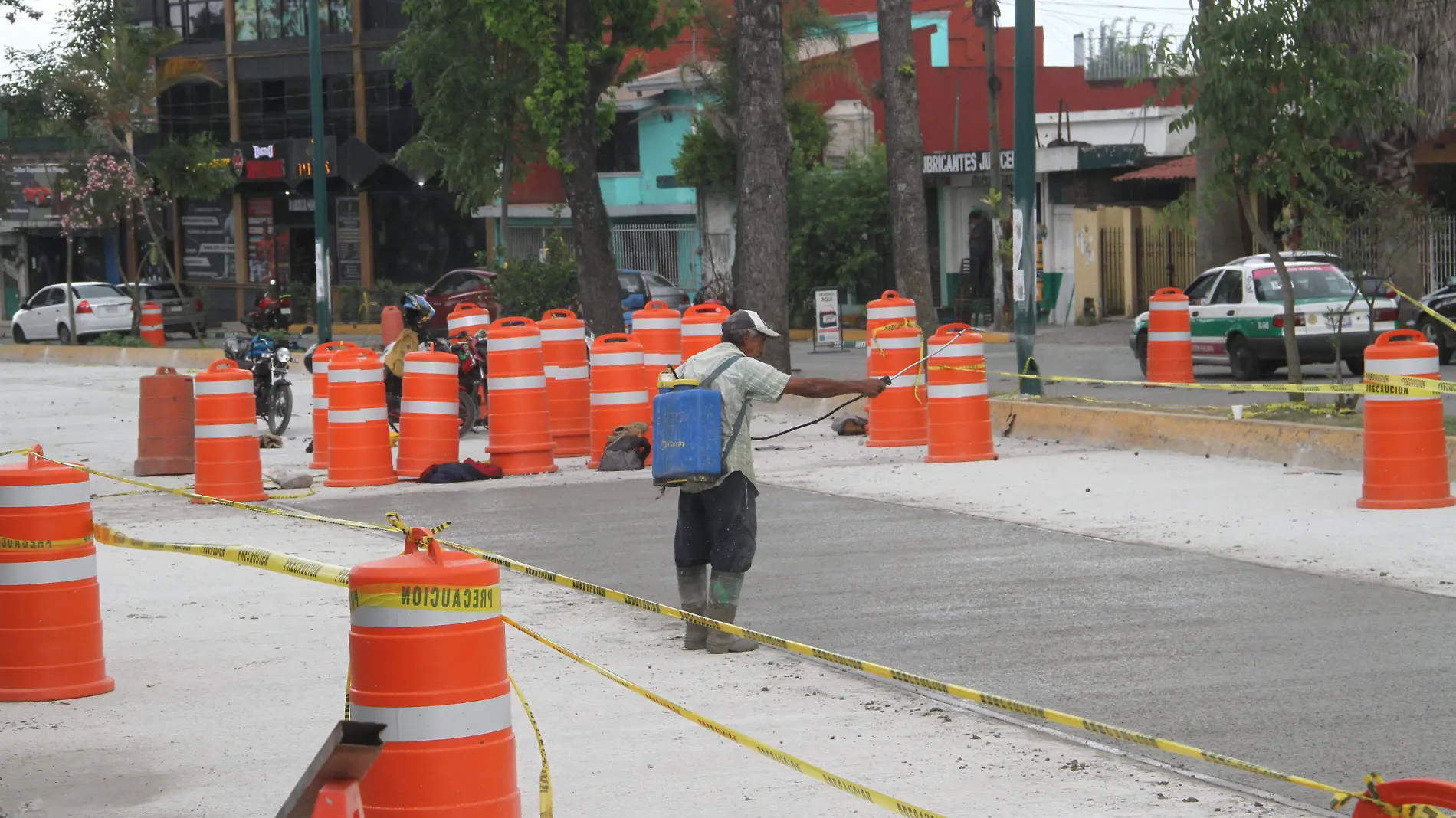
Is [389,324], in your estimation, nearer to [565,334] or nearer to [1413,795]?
[565,334]

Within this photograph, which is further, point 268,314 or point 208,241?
point 208,241

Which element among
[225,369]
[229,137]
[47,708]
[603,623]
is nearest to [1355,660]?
[603,623]

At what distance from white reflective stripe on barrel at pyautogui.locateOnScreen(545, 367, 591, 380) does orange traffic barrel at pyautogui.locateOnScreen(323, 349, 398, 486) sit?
238cm

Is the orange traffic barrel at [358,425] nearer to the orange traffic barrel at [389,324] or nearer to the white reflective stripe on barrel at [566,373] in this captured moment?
the white reflective stripe on barrel at [566,373]

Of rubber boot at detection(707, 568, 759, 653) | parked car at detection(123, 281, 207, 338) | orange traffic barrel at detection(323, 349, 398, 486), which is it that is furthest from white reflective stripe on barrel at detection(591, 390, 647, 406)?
parked car at detection(123, 281, 207, 338)

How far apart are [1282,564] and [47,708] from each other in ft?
22.2

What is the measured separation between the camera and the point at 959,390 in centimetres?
1609

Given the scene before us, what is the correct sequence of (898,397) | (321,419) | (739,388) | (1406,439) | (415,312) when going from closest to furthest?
(739,388) < (1406,439) < (898,397) < (321,419) < (415,312)

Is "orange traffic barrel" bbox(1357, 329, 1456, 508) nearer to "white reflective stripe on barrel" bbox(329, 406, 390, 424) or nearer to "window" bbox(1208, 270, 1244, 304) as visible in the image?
"white reflective stripe on barrel" bbox(329, 406, 390, 424)

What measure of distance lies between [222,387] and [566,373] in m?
4.06

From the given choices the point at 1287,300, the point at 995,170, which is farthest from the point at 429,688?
the point at 995,170

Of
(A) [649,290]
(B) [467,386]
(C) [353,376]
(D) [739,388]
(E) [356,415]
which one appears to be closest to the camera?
(D) [739,388]

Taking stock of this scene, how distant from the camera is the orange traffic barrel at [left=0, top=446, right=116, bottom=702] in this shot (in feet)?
26.9

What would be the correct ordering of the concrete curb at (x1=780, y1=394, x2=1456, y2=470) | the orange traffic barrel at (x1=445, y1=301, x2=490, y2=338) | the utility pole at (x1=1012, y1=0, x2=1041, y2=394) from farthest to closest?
the orange traffic barrel at (x1=445, y1=301, x2=490, y2=338) < the utility pole at (x1=1012, y1=0, x2=1041, y2=394) < the concrete curb at (x1=780, y1=394, x2=1456, y2=470)
